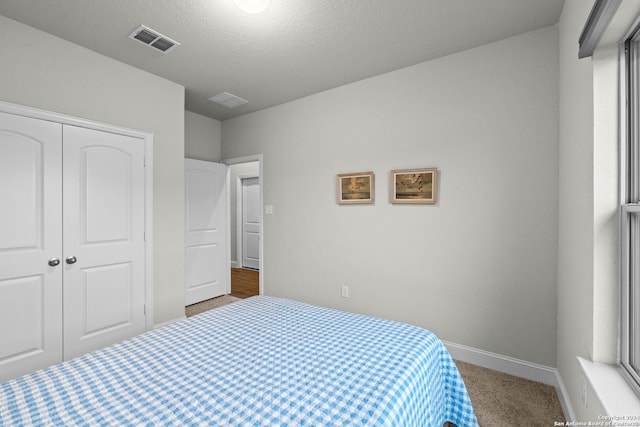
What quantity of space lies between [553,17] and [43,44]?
12.5ft

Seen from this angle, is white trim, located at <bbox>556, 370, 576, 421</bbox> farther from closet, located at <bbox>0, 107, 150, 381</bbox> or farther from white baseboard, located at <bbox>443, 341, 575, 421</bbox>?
closet, located at <bbox>0, 107, 150, 381</bbox>

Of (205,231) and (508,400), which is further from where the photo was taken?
(205,231)

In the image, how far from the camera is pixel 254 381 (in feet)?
3.76

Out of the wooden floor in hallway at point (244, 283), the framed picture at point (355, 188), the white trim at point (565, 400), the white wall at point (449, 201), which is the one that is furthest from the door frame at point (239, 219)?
the white trim at point (565, 400)

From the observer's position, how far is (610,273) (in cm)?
125

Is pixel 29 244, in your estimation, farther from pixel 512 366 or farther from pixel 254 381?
pixel 512 366

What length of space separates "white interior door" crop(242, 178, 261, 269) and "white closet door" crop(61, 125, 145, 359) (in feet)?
Answer: 11.8

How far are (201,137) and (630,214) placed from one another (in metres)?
4.42

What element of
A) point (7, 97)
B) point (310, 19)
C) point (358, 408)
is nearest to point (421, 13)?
point (310, 19)

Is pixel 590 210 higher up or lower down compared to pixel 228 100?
lower down

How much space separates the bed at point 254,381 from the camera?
97 centimetres

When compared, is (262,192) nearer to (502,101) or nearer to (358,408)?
(502,101)

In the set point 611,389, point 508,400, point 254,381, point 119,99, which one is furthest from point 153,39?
point 508,400

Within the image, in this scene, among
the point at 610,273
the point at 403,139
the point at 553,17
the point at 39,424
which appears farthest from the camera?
the point at 403,139
